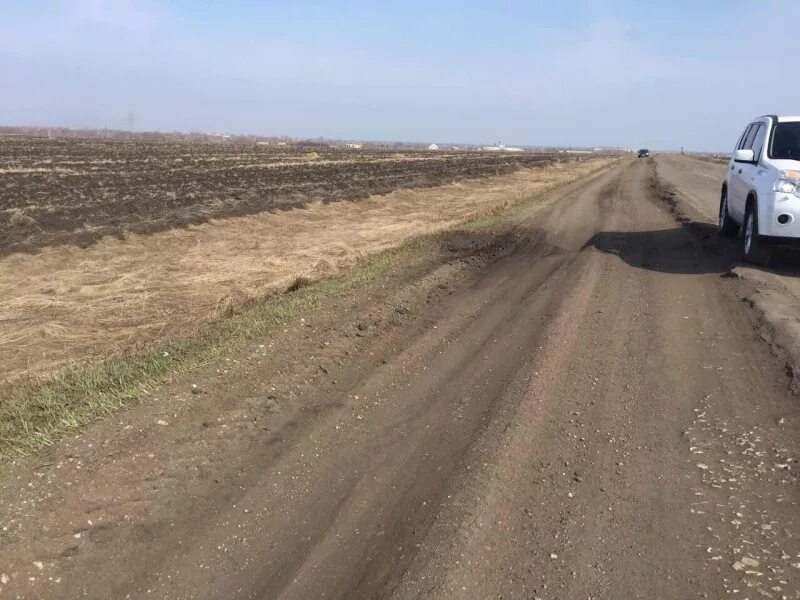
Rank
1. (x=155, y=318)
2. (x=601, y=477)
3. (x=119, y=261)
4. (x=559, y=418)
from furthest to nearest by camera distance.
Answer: (x=119, y=261) → (x=155, y=318) → (x=559, y=418) → (x=601, y=477)

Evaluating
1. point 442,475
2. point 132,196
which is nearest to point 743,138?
point 442,475

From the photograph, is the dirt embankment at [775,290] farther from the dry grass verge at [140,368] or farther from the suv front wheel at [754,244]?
the dry grass verge at [140,368]

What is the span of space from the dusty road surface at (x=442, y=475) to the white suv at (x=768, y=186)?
2315 mm

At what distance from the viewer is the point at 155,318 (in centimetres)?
979

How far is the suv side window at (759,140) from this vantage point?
390 inches

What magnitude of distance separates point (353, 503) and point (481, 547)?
0.92 meters

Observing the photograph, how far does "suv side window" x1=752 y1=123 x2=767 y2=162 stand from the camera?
990 cm

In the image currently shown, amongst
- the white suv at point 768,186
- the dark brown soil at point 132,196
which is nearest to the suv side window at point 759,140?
the white suv at point 768,186

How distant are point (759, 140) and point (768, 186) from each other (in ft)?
5.42

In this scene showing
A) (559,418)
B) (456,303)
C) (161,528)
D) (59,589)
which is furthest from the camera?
(456,303)

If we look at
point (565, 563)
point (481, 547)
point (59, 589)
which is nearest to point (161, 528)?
point (59, 589)

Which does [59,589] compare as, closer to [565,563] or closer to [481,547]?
[481,547]

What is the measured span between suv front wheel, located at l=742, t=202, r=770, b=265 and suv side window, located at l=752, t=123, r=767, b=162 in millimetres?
833

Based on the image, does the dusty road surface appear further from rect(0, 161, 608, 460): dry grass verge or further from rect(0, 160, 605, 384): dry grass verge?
rect(0, 160, 605, 384): dry grass verge
